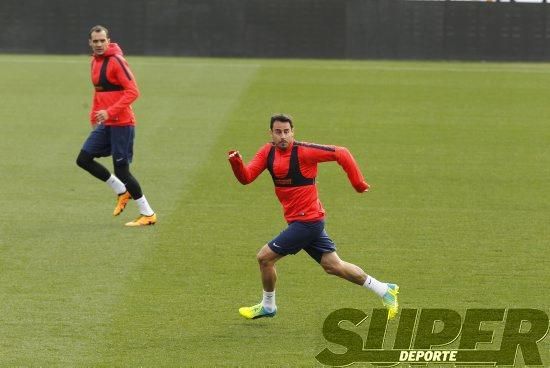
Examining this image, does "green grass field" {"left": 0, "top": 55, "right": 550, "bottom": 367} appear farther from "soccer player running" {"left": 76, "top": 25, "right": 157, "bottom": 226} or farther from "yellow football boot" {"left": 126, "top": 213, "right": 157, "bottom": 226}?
"soccer player running" {"left": 76, "top": 25, "right": 157, "bottom": 226}

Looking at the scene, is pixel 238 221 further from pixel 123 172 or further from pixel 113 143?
pixel 113 143

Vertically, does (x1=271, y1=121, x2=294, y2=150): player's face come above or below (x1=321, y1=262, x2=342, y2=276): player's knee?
above

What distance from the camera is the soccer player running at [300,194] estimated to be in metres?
11.1

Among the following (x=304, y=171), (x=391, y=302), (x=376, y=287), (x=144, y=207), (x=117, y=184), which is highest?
(x=304, y=171)

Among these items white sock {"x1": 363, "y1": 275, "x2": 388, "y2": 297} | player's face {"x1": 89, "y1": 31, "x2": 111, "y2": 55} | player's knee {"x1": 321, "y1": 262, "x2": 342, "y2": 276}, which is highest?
player's face {"x1": 89, "y1": 31, "x2": 111, "y2": 55}

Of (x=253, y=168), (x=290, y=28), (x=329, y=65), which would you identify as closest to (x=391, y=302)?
(x=253, y=168)

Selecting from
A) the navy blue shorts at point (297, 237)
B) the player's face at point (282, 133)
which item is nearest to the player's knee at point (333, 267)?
the navy blue shorts at point (297, 237)

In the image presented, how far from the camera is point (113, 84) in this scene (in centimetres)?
1565

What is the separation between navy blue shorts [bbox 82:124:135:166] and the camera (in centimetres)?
1567

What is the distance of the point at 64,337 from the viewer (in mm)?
10812

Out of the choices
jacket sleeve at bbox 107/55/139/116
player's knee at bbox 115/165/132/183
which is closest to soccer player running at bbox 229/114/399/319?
jacket sleeve at bbox 107/55/139/116

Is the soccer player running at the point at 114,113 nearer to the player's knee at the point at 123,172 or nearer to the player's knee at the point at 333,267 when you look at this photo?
the player's knee at the point at 123,172

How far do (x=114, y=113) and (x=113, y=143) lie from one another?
531 millimetres

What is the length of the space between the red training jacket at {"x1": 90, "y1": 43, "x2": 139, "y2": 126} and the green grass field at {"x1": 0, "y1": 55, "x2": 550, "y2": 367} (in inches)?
53.7
